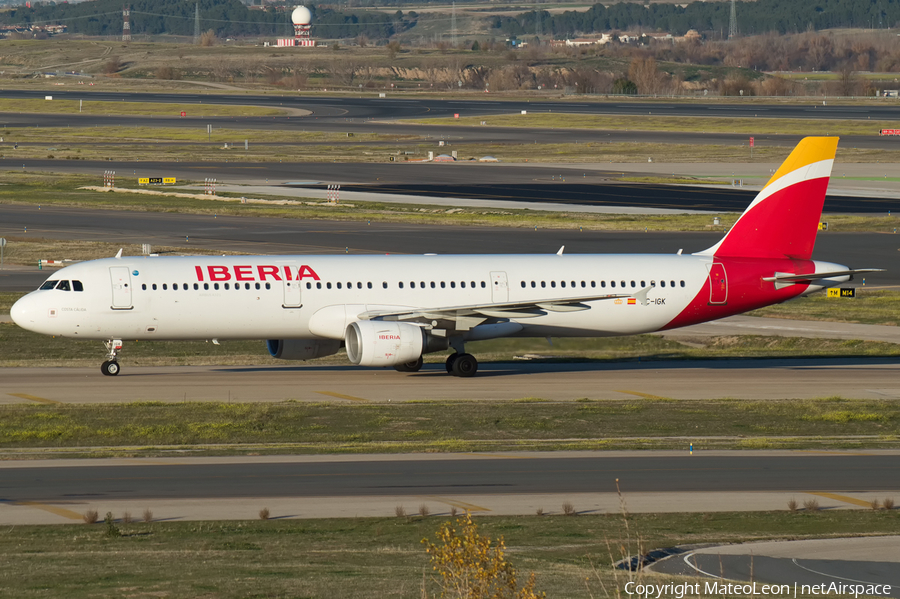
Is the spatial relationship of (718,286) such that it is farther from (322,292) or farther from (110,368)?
(110,368)

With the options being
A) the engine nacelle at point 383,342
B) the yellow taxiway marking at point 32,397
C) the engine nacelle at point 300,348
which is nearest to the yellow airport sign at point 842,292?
the engine nacelle at point 383,342

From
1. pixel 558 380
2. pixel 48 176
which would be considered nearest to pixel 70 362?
pixel 558 380

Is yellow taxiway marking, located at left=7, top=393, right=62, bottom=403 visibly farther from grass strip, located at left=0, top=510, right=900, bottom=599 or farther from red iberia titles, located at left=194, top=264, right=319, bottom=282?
grass strip, located at left=0, top=510, right=900, bottom=599

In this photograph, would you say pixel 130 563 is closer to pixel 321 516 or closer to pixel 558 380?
pixel 321 516

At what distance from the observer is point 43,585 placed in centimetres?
1938

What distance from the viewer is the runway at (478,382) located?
135 ft

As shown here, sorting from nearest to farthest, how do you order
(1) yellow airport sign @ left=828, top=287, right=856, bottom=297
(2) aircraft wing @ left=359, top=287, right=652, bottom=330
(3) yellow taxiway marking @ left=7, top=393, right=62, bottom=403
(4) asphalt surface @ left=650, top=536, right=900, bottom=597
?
(4) asphalt surface @ left=650, top=536, right=900, bottom=597 → (3) yellow taxiway marking @ left=7, top=393, right=62, bottom=403 → (2) aircraft wing @ left=359, top=287, right=652, bottom=330 → (1) yellow airport sign @ left=828, top=287, right=856, bottom=297

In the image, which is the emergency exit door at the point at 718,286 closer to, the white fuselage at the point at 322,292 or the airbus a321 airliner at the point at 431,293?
the airbus a321 airliner at the point at 431,293

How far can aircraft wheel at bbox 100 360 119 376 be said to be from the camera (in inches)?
1742

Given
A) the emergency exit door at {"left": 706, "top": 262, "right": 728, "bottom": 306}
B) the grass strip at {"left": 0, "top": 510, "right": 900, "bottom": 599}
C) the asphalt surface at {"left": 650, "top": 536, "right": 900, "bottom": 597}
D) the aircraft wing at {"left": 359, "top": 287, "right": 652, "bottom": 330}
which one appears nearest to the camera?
the grass strip at {"left": 0, "top": 510, "right": 900, "bottom": 599}

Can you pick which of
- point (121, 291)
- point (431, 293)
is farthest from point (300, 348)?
point (121, 291)

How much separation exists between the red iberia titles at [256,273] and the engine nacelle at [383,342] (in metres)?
2.72

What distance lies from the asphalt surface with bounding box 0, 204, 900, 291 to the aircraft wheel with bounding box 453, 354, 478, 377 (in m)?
26.7

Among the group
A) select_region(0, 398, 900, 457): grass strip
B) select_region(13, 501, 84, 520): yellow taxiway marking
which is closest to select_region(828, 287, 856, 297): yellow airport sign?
select_region(0, 398, 900, 457): grass strip
